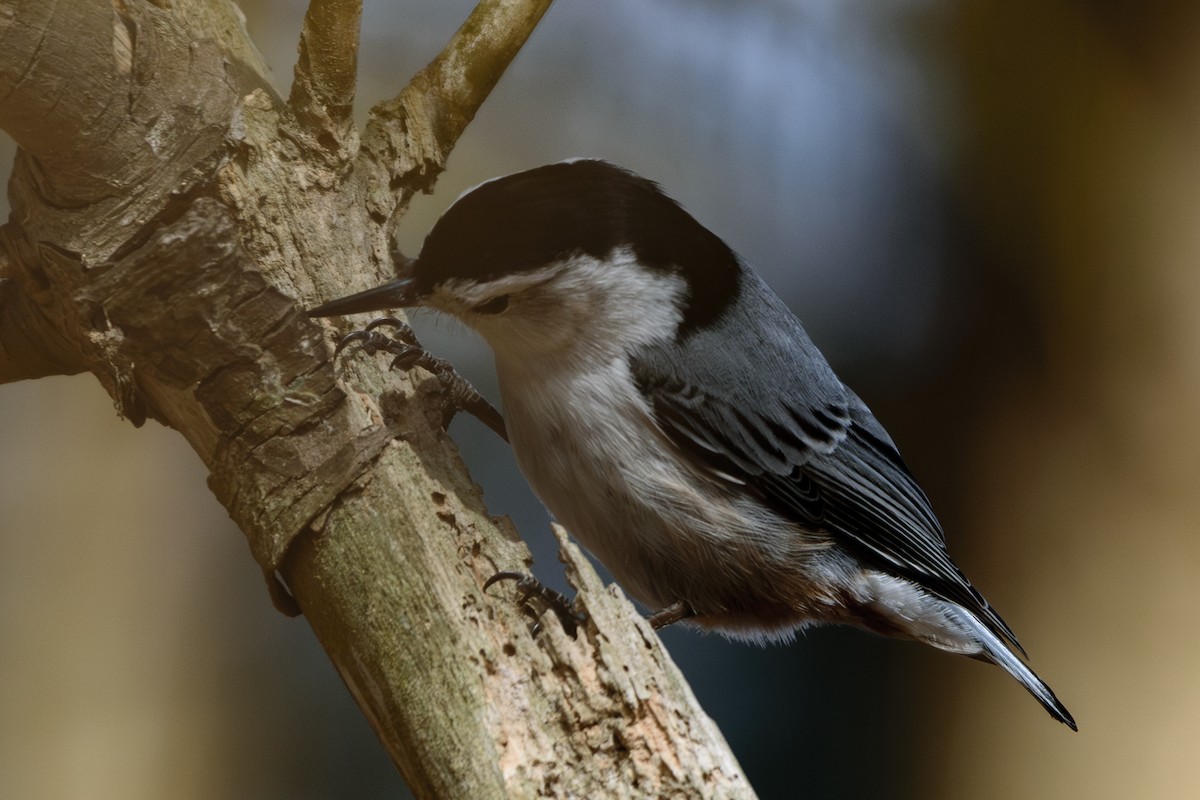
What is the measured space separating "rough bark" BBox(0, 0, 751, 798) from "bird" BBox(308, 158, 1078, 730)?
0.13 meters

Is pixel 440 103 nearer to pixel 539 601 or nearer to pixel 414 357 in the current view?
pixel 414 357

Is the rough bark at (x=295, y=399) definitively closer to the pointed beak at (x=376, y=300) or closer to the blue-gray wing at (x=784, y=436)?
the pointed beak at (x=376, y=300)

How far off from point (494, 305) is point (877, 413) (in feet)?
2.33

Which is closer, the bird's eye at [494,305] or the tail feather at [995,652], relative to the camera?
the bird's eye at [494,305]

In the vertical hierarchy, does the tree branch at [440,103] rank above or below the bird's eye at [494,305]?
above

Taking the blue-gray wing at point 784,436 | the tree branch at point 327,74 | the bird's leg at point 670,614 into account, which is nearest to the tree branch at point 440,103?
the tree branch at point 327,74

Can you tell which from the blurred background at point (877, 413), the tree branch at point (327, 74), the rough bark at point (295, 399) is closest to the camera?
the rough bark at point (295, 399)

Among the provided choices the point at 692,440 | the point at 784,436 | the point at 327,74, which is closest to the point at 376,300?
the point at 327,74

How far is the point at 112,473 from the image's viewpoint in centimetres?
124

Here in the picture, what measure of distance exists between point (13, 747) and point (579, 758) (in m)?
0.72

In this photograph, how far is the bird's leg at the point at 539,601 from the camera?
866 mm

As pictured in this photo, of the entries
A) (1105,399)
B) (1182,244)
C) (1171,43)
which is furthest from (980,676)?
(1171,43)

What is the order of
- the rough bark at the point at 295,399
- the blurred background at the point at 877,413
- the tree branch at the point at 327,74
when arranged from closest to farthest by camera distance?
the rough bark at the point at 295,399, the tree branch at the point at 327,74, the blurred background at the point at 877,413

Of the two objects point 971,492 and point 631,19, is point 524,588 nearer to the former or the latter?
point 631,19
